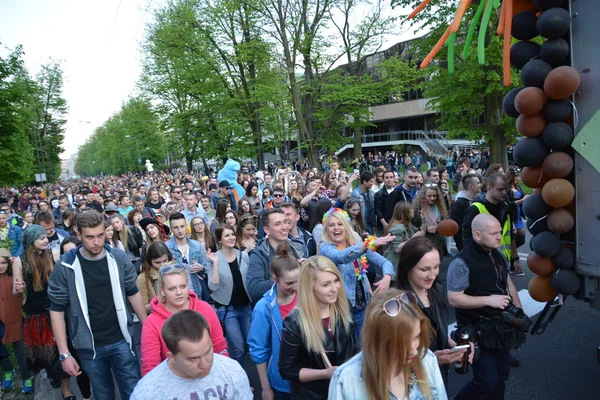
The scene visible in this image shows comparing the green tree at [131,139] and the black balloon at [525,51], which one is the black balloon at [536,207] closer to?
the black balloon at [525,51]

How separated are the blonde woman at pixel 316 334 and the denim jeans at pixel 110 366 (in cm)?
184

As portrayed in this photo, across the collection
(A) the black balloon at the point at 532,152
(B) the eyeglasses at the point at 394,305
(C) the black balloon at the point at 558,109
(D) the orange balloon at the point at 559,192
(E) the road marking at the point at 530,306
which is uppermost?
(C) the black balloon at the point at 558,109

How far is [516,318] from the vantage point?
11.2ft

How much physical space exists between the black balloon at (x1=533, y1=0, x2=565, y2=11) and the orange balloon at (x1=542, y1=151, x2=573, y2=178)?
1002 millimetres

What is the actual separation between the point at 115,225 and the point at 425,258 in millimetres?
5254

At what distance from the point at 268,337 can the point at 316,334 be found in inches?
27.2

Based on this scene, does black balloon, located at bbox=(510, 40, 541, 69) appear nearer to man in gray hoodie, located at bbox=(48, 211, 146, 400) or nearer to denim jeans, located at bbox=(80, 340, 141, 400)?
man in gray hoodie, located at bbox=(48, 211, 146, 400)

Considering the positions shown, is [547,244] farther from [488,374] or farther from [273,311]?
[273,311]

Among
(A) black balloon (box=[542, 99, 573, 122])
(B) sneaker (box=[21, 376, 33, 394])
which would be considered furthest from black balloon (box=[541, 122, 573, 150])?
(B) sneaker (box=[21, 376, 33, 394])

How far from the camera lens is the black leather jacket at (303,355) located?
267cm

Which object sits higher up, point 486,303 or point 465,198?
point 465,198

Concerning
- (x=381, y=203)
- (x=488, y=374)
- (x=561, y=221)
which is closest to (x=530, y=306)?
(x=488, y=374)

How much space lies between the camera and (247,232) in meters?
5.82

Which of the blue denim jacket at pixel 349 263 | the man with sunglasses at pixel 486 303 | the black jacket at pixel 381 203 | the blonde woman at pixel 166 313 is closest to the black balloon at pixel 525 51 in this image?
the man with sunglasses at pixel 486 303
